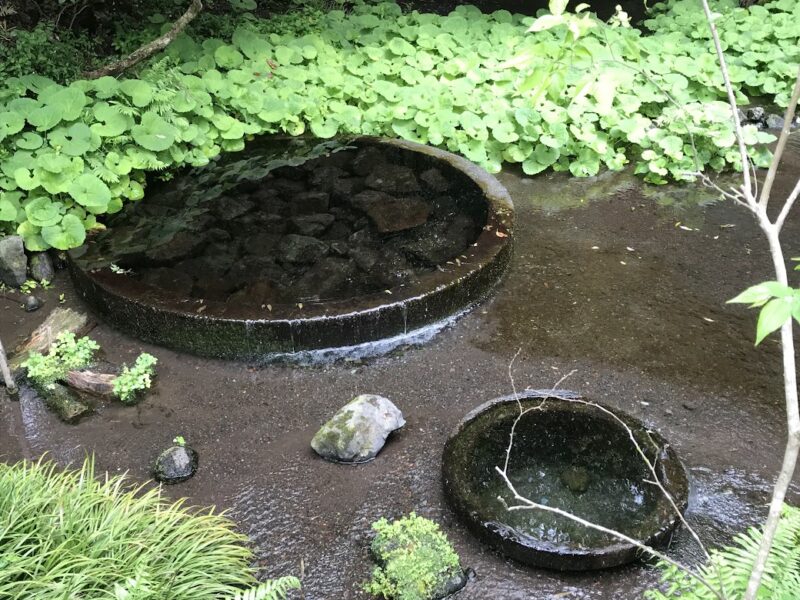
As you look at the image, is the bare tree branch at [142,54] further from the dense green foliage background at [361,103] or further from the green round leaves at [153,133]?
the green round leaves at [153,133]

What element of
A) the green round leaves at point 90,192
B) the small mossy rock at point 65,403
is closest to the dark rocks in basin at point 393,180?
the green round leaves at point 90,192

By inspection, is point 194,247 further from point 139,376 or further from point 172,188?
point 139,376

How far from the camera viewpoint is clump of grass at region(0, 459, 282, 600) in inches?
125

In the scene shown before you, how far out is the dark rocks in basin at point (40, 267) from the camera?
6.25 metres

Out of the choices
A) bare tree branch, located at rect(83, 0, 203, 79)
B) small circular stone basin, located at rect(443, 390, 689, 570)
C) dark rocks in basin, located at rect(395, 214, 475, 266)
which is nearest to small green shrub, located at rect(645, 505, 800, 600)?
small circular stone basin, located at rect(443, 390, 689, 570)

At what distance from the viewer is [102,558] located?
3.29 meters

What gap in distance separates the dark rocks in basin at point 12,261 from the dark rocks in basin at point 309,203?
7.97ft

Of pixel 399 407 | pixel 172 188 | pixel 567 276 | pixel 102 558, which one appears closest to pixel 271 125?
pixel 172 188

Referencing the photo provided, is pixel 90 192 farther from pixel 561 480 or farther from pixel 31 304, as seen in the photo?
pixel 561 480

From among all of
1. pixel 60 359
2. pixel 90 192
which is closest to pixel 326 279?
pixel 60 359

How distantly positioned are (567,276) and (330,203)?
247cm

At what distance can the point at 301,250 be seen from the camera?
6.35 meters

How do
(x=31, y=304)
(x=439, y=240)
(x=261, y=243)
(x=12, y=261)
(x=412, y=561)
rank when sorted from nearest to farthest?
(x=412, y=561) < (x=31, y=304) < (x=12, y=261) < (x=261, y=243) < (x=439, y=240)

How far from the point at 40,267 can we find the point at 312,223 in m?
2.46
